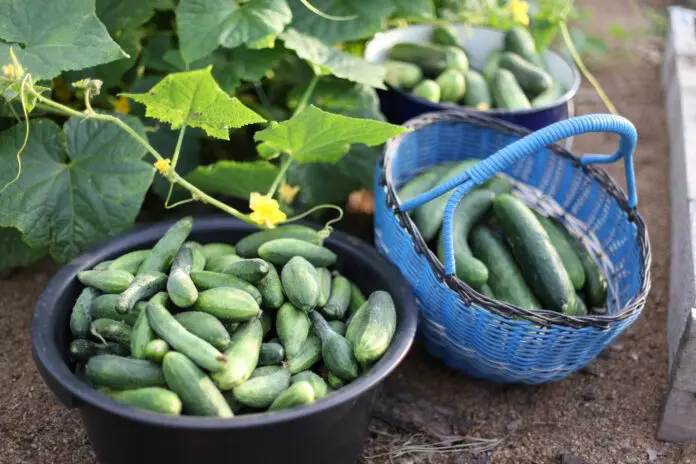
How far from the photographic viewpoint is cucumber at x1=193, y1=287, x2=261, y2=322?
204 centimetres

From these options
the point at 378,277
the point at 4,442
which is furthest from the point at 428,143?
the point at 4,442

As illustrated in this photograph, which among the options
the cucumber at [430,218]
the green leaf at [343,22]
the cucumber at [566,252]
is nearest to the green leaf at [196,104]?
the cucumber at [430,218]

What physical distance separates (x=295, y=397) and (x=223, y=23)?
137cm

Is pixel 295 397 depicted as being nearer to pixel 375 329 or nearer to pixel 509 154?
pixel 375 329

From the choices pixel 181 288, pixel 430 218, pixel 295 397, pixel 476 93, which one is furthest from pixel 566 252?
pixel 181 288

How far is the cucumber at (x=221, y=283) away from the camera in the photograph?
214 centimetres

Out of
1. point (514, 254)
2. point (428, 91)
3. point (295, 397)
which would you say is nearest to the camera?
point (295, 397)

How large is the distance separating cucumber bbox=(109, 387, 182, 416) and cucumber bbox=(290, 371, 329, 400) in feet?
1.01

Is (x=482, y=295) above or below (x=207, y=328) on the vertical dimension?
below

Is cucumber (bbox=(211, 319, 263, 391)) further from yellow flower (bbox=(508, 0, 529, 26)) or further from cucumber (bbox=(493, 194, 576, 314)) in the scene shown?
yellow flower (bbox=(508, 0, 529, 26))

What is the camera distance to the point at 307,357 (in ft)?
6.82

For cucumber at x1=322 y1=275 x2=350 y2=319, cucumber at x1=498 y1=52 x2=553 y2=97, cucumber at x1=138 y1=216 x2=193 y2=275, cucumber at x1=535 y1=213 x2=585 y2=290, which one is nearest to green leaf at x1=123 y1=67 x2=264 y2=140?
cucumber at x1=138 y1=216 x2=193 y2=275

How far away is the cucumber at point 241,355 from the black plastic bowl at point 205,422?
0.47 feet

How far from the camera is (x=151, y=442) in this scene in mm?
1817
